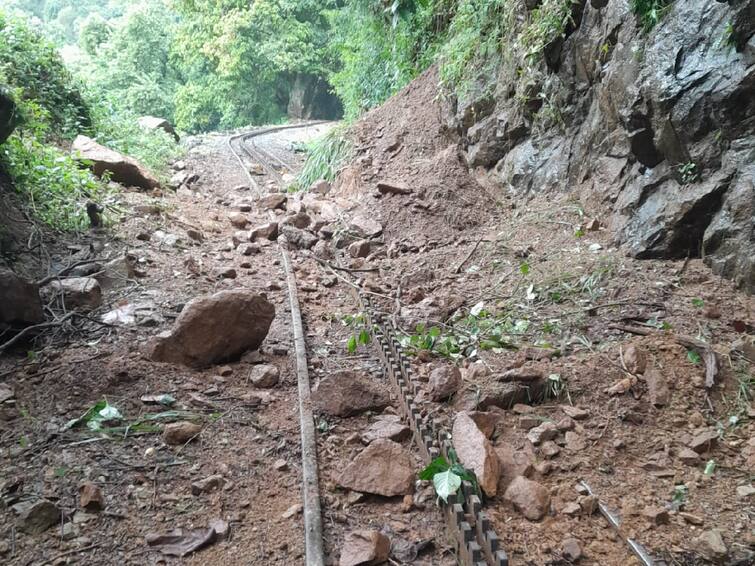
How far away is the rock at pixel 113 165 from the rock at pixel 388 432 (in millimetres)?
7185

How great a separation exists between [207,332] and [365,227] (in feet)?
11.5

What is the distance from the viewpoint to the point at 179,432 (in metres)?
3.47

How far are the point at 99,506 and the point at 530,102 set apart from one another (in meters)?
6.32

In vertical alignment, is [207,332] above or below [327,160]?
below

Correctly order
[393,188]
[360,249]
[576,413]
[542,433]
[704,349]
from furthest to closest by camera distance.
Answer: [393,188] → [360,249] → [704,349] → [576,413] → [542,433]

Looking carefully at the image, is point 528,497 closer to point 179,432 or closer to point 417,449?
point 417,449

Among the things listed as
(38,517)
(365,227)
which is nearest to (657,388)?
(38,517)

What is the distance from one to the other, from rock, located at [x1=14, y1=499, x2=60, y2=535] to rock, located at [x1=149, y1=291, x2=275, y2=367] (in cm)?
158

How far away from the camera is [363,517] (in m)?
2.88

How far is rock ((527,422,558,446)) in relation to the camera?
132 inches

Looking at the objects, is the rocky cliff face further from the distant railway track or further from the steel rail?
the steel rail

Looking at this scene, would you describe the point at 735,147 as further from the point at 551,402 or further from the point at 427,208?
the point at 427,208

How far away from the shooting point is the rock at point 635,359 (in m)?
3.71

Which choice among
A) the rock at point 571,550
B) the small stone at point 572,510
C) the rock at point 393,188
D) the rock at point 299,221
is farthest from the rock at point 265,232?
the rock at point 571,550
